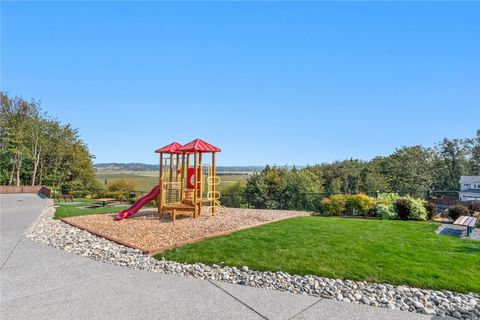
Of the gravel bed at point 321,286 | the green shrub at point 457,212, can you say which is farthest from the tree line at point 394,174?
the gravel bed at point 321,286

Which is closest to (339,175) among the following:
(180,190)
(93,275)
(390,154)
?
(390,154)

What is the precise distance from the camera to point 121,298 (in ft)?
12.7

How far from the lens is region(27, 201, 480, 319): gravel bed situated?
3.66 meters

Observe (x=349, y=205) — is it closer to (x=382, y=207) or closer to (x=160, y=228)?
(x=382, y=207)

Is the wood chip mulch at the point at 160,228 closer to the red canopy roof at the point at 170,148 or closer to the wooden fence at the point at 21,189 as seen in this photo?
the red canopy roof at the point at 170,148

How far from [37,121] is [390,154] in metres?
38.7

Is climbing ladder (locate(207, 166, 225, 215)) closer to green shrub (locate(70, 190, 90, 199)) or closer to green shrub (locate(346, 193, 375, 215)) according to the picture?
green shrub (locate(346, 193, 375, 215))

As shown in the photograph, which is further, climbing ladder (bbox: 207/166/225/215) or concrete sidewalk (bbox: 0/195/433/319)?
climbing ladder (bbox: 207/166/225/215)

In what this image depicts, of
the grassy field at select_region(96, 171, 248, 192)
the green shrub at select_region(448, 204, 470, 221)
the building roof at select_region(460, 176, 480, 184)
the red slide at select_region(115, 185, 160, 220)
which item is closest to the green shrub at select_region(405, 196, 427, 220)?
the green shrub at select_region(448, 204, 470, 221)

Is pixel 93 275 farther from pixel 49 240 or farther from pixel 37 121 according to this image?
pixel 37 121

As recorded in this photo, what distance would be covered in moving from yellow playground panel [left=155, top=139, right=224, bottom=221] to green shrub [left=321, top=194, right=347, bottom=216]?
12.9 ft

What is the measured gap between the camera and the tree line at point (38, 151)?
27531mm

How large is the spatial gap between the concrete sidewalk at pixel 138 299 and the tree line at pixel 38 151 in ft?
86.0

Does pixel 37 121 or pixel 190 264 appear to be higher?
pixel 37 121
